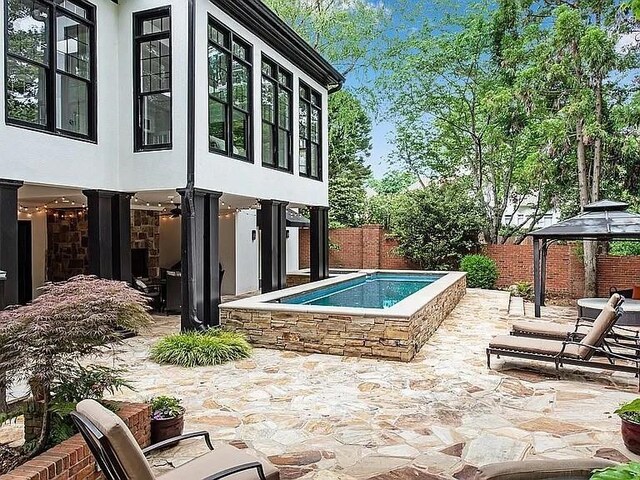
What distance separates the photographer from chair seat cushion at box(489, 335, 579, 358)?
21.7 ft

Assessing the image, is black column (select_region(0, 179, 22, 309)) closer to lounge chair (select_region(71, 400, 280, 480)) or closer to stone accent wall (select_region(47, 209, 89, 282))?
lounge chair (select_region(71, 400, 280, 480))

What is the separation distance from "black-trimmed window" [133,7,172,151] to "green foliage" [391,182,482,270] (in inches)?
431

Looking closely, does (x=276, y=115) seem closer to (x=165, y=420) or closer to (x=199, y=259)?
(x=199, y=259)

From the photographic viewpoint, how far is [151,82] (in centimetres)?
915

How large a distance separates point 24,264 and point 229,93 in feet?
24.6

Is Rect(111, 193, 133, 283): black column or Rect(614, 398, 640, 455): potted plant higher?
Rect(111, 193, 133, 283): black column

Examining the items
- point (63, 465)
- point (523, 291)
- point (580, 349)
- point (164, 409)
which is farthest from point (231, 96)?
point (523, 291)

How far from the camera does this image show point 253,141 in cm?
1075

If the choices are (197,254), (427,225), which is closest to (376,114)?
(427,225)

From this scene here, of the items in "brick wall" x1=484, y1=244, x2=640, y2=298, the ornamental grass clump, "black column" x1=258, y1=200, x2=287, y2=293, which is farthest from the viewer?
"brick wall" x1=484, y1=244, x2=640, y2=298

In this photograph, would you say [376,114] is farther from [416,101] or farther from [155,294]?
[155,294]

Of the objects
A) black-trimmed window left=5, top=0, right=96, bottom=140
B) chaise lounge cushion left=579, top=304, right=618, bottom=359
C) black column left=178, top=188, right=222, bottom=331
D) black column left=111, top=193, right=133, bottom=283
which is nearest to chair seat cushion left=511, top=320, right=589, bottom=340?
chaise lounge cushion left=579, top=304, right=618, bottom=359

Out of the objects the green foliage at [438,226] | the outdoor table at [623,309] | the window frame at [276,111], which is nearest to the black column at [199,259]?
the window frame at [276,111]

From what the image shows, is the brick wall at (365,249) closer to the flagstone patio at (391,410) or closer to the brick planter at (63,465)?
the flagstone patio at (391,410)
